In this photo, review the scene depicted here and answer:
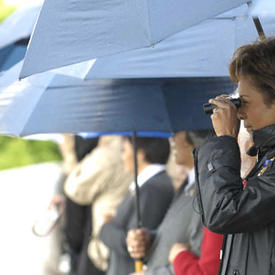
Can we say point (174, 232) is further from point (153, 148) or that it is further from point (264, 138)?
point (264, 138)

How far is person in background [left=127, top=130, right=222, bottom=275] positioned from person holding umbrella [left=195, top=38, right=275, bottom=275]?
1.16 metres

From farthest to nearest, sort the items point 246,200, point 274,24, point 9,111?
point 9,111 → point 274,24 → point 246,200

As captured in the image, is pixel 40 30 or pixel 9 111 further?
pixel 9 111

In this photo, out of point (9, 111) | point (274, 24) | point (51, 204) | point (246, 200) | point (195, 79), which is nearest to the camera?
point (246, 200)

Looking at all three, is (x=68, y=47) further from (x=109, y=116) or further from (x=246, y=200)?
(x=109, y=116)

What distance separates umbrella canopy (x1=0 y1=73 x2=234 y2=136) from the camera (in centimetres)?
405

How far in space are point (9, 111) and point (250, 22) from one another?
136 centimetres

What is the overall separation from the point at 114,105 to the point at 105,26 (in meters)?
1.72

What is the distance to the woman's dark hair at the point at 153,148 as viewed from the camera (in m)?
5.07

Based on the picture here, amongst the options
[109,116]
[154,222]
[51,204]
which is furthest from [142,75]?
[51,204]

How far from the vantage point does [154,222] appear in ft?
16.0

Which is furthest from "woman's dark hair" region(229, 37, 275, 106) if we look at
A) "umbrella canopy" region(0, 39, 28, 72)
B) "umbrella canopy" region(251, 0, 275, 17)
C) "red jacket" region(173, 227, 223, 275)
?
"umbrella canopy" region(0, 39, 28, 72)

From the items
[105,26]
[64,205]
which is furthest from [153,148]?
[105,26]

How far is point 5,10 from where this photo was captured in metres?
13.6
